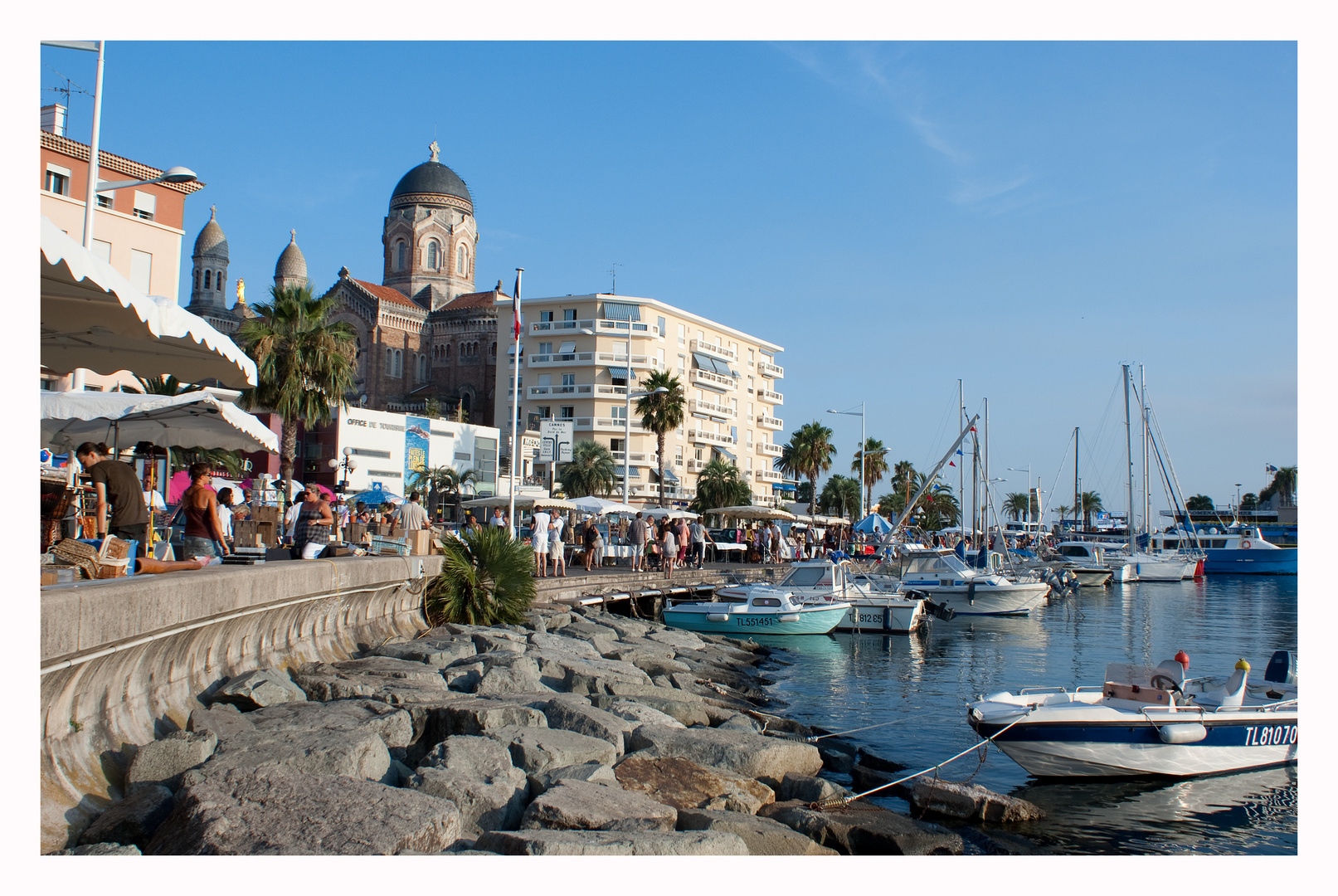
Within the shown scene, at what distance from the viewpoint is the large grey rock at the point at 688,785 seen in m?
8.38

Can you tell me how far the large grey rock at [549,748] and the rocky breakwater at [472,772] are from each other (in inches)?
0.8

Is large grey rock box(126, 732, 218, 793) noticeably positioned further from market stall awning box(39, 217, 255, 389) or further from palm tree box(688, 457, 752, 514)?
palm tree box(688, 457, 752, 514)

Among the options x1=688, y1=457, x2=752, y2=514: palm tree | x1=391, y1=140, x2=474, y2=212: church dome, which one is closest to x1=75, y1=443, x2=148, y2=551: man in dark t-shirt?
x1=688, y1=457, x2=752, y2=514: palm tree

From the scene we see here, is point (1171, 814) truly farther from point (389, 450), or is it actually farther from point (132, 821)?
point (389, 450)

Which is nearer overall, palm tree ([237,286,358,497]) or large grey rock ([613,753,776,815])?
A: large grey rock ([613,753,776,815])

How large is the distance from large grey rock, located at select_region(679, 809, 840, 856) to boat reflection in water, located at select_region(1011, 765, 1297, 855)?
3.33m

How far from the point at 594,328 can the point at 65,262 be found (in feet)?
232

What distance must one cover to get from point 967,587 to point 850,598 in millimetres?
8332

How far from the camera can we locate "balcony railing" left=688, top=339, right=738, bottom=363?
3206 inches

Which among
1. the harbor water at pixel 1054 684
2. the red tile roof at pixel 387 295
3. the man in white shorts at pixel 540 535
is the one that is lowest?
the harbor water at pixel 1054 684

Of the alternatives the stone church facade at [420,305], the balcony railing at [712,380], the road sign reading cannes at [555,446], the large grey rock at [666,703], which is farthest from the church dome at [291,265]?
the large grey rock at [666,703]

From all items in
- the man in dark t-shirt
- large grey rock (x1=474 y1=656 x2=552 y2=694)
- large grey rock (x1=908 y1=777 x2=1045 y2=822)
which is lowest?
large grey rock (x1=908 y1=777 x2=1045 y2=822)

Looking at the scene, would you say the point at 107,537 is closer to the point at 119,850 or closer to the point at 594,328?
the point at 119,850

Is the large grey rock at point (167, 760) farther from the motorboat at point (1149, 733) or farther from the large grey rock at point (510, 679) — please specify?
the motorboat at point (1149, 733)
